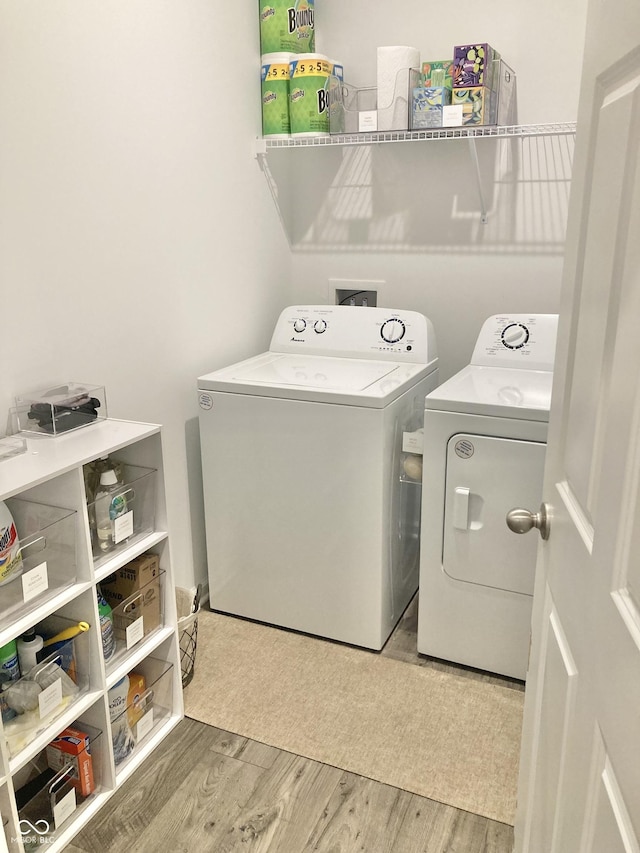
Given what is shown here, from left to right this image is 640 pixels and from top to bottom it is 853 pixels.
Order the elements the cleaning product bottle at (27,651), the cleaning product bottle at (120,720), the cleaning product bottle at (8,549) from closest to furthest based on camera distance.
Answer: the cleaning product bottle at (8,549)
the cleaning product bottle at (27,651)
the cleaning product bottle at (120,720)

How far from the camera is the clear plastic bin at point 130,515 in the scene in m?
1.65

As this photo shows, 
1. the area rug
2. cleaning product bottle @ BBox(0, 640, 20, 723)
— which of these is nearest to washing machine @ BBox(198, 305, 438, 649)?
the area rug

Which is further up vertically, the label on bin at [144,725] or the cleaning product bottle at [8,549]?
the cleaning product bottle at [8,549]

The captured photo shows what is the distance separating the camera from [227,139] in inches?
92.7

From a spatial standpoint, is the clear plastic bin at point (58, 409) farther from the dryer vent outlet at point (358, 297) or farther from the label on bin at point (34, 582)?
the dryer vent outlet at point (358, 297)

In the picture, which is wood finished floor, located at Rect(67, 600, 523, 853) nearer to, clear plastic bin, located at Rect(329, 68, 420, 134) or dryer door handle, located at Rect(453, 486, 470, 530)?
dryer door handle, located at Rect(453, 486, 470, 530)

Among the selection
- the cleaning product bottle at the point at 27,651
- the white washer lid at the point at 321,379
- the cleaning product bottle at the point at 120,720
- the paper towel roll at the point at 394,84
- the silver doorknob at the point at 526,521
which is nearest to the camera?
the silver doorknob at the point at 526,521

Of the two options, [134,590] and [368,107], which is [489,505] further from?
[368,107]

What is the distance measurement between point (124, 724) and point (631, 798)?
1.36m

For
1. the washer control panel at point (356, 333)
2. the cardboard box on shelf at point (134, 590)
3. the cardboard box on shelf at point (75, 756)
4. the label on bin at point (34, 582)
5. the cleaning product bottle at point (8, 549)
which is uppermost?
the washer control panel at point (356, 333)

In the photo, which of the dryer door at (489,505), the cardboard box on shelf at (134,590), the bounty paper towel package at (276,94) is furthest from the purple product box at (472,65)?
the cardboard box on shelf at (134,590)

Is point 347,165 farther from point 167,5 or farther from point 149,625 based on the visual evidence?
point 149,625

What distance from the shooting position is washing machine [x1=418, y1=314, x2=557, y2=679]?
1.91 metres

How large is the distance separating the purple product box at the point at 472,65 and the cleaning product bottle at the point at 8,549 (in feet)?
6.00
